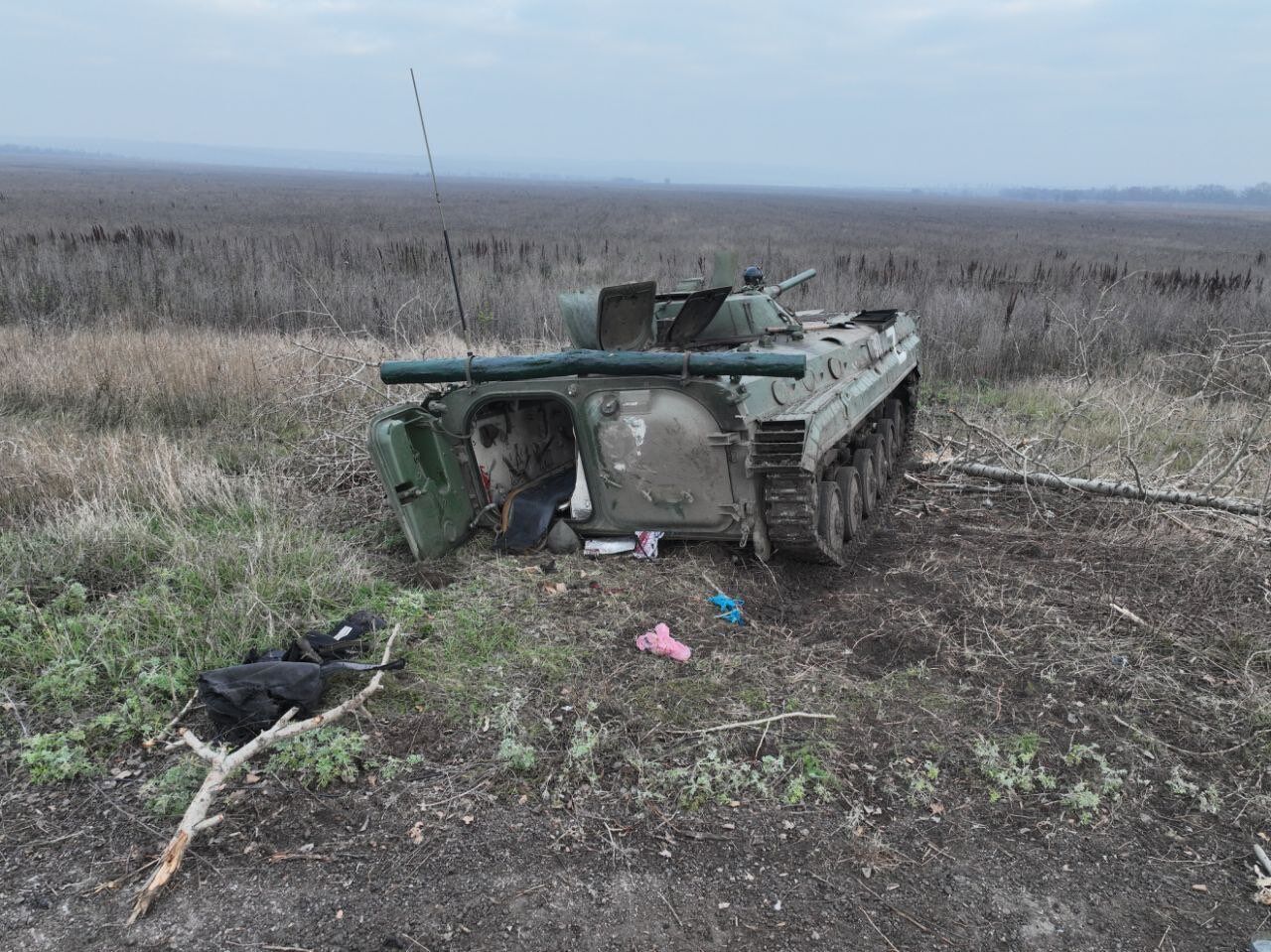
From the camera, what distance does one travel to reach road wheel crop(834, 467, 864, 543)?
6.63 metres

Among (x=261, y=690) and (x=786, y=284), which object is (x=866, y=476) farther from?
(x=261, y=690)

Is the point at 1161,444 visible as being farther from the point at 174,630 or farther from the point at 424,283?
the point at 424,283

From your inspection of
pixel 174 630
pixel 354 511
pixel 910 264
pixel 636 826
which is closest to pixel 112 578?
pixel 174 630

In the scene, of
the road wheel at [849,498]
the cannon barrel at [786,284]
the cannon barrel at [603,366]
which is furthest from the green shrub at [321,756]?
the cannon barrel at [786,284]

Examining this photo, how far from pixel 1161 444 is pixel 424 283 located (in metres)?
13.0

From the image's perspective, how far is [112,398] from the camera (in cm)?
973

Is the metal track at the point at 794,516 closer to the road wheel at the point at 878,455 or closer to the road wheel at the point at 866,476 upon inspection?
the road wheel at the point at 866,476

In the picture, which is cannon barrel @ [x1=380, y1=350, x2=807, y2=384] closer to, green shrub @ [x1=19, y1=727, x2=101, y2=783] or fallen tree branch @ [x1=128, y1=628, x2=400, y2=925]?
fallen tree branch @ [x1=128, y1=628, x2=400, y2=925]

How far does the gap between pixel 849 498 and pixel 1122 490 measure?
7.31 feet

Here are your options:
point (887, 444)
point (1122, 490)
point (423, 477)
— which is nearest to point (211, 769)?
point (423, 477)

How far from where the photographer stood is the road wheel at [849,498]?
663 centimetres

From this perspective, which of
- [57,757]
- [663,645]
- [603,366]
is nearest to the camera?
[57,757]

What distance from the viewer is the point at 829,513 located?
613 cm

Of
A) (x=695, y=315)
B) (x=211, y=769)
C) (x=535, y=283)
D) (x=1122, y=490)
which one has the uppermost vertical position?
(x=695, y=315)
